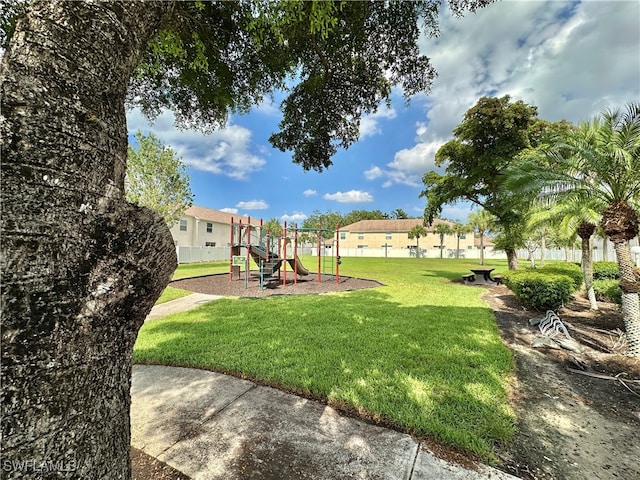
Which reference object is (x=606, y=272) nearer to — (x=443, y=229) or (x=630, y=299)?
(x=630, y=299)

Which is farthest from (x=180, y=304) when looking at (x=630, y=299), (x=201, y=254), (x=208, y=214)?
(x=208, y=214)

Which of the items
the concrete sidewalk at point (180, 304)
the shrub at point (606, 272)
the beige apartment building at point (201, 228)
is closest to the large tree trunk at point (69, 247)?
the concrete sidewalk at point (180, 304)

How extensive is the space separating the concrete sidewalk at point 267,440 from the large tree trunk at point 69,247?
1.24 m

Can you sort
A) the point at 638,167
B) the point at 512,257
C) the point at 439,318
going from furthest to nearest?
the point at 512,257
the point at 439,318
the point at 638,167

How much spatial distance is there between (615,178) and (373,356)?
5.63m

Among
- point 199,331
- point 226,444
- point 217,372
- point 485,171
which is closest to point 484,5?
point 226,444

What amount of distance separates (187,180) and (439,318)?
17.1m

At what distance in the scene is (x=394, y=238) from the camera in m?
47.8

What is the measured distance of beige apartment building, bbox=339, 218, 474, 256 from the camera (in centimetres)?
4728

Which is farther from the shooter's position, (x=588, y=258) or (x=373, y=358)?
(x=588, y=258)

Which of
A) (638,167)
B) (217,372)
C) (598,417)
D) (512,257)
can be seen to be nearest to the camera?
(598,417)

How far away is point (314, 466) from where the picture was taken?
6.82 feet

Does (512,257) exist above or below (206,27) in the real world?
below

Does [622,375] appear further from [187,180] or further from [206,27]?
[187,180]
